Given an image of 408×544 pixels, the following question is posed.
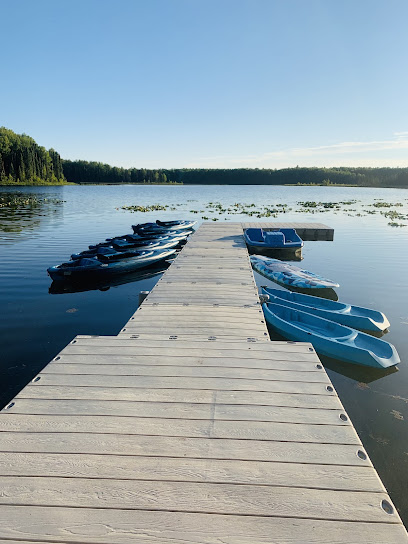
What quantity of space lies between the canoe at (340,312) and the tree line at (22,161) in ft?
335

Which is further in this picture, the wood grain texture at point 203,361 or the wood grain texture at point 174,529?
the wood grain texture at point 203,361

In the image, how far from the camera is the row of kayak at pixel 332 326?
7492 mm

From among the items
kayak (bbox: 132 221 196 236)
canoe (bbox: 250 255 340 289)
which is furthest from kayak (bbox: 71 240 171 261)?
canoe (bbox: 250 255 340 289)

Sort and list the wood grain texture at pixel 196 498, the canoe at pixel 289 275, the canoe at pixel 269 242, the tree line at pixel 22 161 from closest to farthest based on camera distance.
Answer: the wood grain texture at pixel 196 498
the canoe at pixel 289 275
the canoe at pixel 269 242
the tree line at pixel 22 161

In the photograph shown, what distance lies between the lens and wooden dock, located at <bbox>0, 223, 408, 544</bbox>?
2.39 m

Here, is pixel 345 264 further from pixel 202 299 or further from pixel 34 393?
pixel 34 393

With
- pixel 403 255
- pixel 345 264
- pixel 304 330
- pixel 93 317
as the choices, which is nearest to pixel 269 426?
pixel 304 330

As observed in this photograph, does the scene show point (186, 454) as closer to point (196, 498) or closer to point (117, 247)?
point (196, 498)

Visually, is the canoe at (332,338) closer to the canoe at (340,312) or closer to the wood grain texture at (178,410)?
the canoe at (340,312)

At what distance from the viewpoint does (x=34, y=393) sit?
13.0 feet

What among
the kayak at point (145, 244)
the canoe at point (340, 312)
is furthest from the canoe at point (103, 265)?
the canoe at point (340, 312)

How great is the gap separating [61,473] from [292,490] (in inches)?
74.5

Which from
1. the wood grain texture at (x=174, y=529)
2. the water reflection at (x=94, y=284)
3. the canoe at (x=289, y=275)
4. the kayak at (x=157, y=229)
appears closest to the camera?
the wood grain texture at (x=174, y=529)

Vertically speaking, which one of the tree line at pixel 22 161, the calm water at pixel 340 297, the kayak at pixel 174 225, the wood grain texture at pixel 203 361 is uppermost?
the tree line at pixel 22 161
